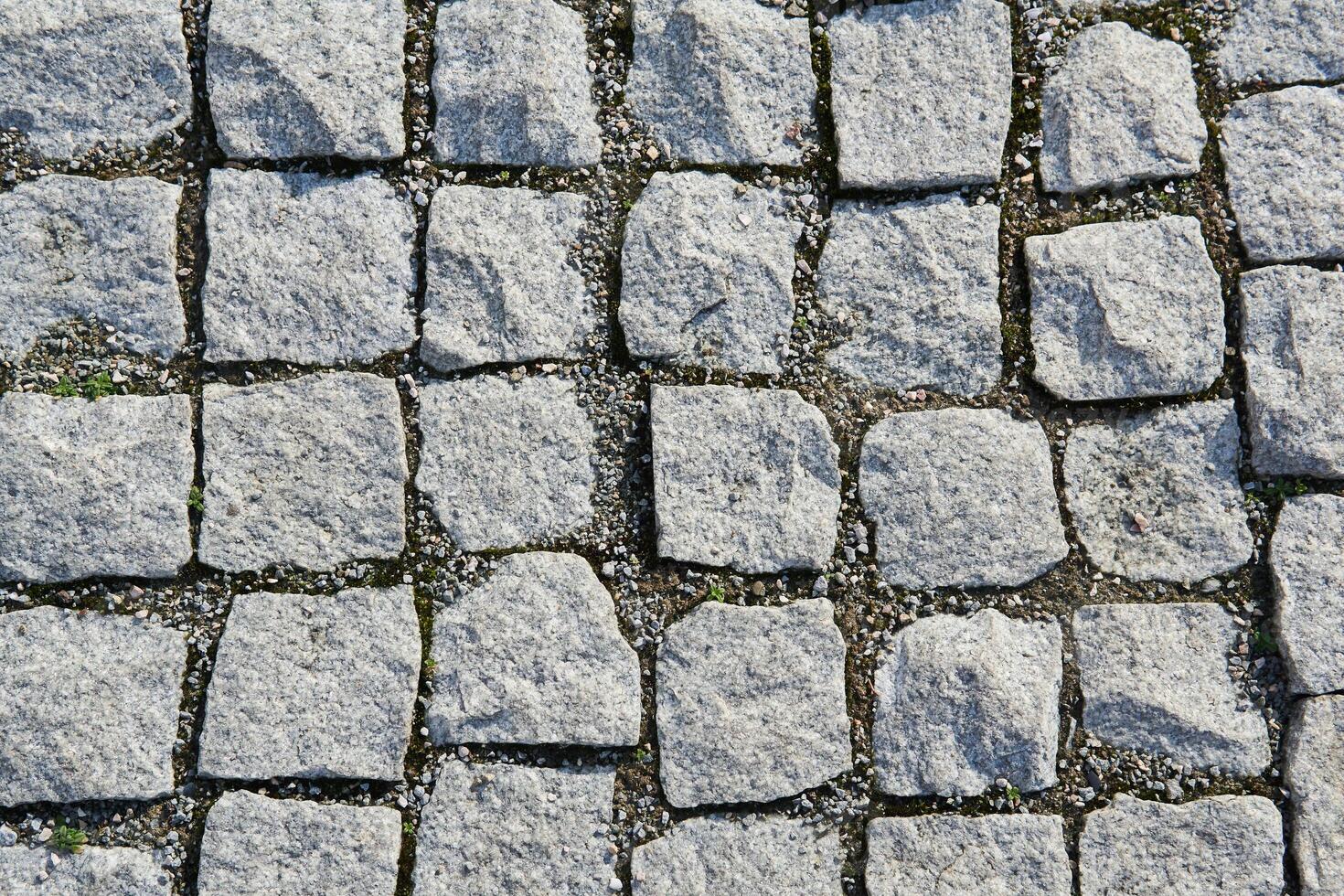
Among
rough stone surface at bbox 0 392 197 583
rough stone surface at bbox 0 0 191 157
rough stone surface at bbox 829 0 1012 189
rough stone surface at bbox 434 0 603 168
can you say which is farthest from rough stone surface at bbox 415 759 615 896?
rough stone surface at bbox 0 0 191 157

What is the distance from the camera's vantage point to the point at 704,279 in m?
2.80

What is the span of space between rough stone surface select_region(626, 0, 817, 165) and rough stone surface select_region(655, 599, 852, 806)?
4.17ft

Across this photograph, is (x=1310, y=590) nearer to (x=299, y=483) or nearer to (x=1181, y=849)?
(x=1181, y=849)

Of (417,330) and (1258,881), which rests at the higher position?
(417,330)

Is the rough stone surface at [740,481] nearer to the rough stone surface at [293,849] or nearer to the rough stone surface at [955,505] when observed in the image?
the rough stone surface at [955,505]

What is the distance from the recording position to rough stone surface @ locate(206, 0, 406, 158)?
2795 millimetres

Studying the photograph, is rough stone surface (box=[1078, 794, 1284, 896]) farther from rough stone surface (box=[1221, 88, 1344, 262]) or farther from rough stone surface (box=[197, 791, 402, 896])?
rough stone surface (box=[197, 791, 402, 896])

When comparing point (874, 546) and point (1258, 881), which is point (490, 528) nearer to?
point (874, 546)

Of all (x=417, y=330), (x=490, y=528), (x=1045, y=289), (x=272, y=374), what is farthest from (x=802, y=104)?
(x=272, y=374)

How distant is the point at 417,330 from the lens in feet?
9.15

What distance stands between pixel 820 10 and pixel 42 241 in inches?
87.5

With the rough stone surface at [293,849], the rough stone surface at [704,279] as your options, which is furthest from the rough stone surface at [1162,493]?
the rough stone surface at [293,849]

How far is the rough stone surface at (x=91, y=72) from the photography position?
2.79 meters

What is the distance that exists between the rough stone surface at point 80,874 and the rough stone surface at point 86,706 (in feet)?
0.48
